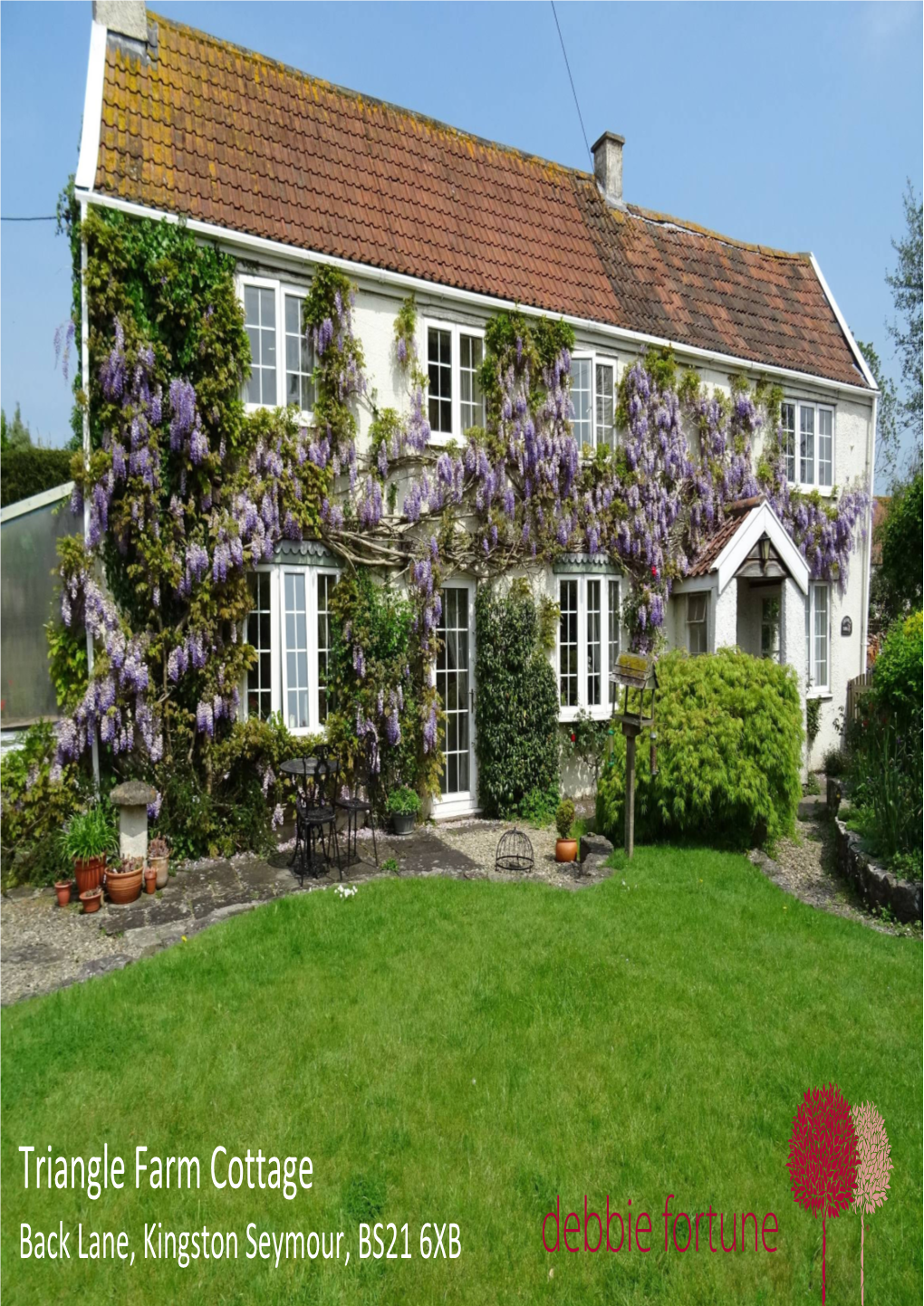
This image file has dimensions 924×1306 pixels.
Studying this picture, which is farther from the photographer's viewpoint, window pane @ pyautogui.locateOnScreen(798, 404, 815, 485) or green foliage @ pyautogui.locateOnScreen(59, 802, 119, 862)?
window pane @ pyautogui.locateOnScreen(798, 404, 815, 485)

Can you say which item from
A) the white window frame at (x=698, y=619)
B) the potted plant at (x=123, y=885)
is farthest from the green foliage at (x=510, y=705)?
the potted plant at (x=123, y=885)

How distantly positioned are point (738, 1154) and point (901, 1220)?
693 mm

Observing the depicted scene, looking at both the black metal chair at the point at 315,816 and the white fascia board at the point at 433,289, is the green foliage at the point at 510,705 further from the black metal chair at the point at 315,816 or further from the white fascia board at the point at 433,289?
the white fascia board at the point at 433,289

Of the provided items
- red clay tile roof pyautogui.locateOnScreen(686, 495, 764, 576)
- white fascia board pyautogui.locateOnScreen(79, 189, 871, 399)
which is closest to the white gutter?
white fascia board pyautogui.locateOnScreen(79, 189, 871, 399)

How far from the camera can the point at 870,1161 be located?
360 cm

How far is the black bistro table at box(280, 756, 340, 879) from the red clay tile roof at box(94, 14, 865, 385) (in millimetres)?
5923

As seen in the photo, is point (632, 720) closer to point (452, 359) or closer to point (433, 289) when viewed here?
point (452, 359)

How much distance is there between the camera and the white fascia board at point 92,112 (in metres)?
7.69

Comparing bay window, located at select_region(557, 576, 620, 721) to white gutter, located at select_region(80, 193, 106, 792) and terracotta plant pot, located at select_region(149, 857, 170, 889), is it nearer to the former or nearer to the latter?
terracotta plant pot, located at select_region(149, 857, 170, 889)

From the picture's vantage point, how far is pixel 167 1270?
3.07 meters

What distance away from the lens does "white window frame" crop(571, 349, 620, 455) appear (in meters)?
11.0

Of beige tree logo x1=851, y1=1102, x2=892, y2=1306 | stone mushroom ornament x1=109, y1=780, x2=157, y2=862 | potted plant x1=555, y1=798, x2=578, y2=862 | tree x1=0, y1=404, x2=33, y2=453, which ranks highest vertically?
tree x1=0, y1=404, x2=33, y2=453

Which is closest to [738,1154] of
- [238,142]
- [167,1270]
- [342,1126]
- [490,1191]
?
[490,1191]

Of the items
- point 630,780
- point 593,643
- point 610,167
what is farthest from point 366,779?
point 610,167
